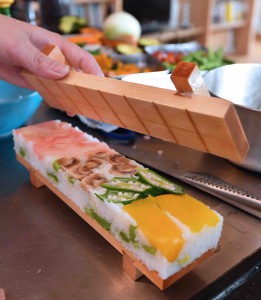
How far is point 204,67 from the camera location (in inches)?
50.6

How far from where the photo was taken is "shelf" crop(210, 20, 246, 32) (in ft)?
10.2

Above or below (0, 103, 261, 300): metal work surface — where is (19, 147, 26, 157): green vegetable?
above

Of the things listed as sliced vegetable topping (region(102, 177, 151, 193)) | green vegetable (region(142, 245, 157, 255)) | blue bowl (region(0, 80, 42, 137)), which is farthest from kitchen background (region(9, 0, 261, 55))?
green vegetable (region(142, 245, 157, 255))

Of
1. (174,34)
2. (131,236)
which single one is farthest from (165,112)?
(174,34)

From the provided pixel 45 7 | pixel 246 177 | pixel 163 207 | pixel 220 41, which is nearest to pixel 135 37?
pixel 45 7

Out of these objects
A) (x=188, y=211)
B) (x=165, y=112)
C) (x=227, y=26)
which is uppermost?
(x=165, y=112)

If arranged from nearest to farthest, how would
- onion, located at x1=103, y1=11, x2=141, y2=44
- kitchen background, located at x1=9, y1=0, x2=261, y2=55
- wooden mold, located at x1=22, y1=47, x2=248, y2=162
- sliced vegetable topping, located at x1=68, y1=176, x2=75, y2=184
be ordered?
1. wooden mold, located at x1=22, y1=47, x2=248, y2=162
2. sliced vegetable topping, located at x1=68, y1=176, x2=75, y2=184
3. onion, located at x1=103, y1=11, x2=141, y2=44
4. kitchen background, located at x1=9, y1=0, x2=261, y2=55

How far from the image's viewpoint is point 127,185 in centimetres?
50

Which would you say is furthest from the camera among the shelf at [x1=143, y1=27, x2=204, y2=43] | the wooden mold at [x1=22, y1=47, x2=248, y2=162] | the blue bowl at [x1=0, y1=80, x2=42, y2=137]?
the shelf at [x1=143, y1=27, x2=204, y2=43]

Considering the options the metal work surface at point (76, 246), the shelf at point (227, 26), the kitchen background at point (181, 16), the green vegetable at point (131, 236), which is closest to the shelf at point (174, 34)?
the kitchen background at point (181, 16)

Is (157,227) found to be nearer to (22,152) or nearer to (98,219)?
(98,219)

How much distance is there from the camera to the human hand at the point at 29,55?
581mm

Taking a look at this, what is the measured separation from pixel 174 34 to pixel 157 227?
8.08 feet

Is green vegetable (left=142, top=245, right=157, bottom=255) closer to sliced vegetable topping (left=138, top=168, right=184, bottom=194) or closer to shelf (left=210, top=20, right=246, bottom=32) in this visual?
sliced vegetable topping (left=138, top=168, right=184, bottom=194)
